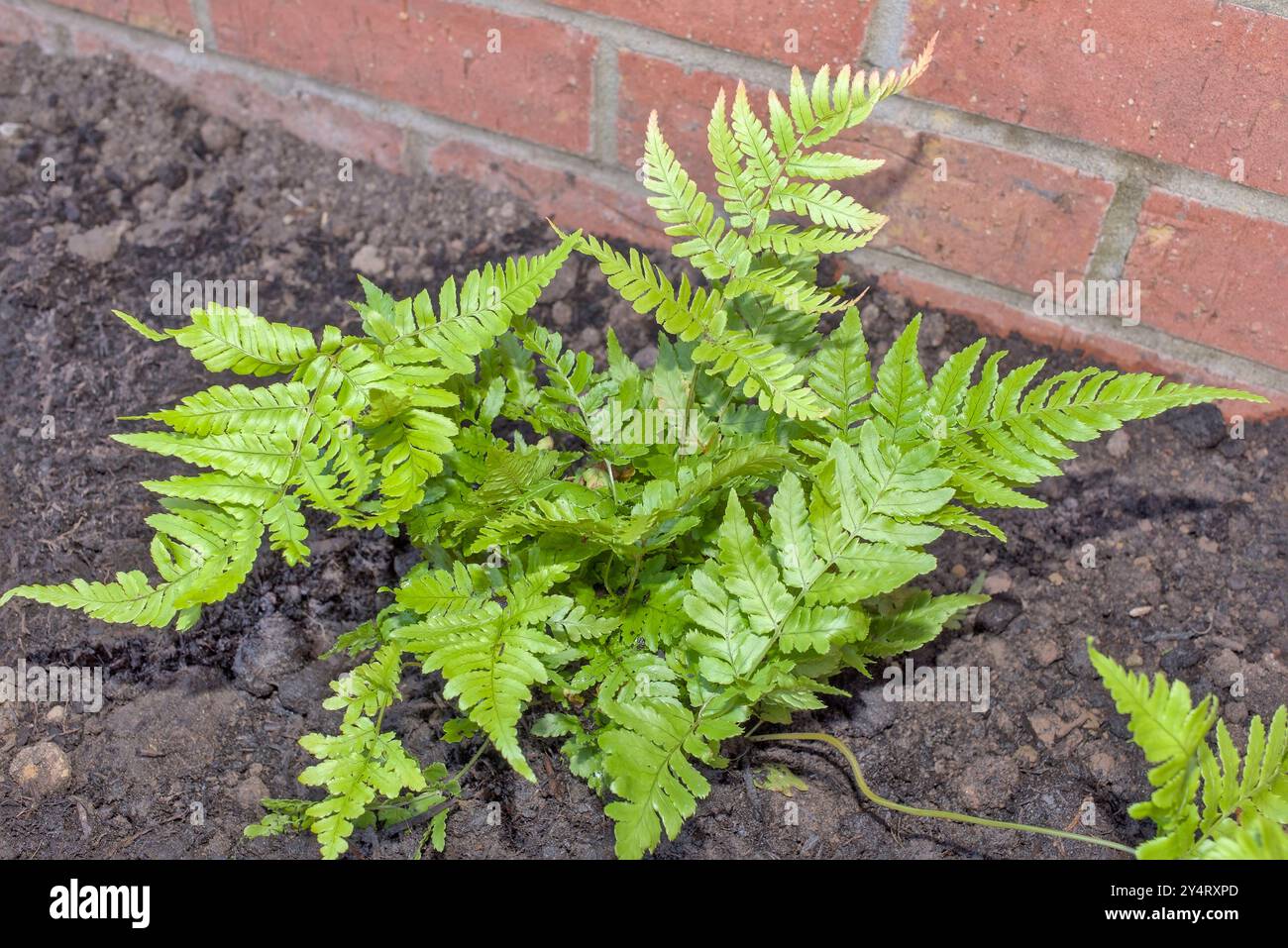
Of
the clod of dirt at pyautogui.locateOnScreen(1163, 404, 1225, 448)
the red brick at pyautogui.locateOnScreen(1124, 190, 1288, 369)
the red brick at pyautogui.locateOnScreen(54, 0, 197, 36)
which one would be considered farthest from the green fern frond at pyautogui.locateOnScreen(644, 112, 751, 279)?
the red brick at pyautogui.locateOnScreen(54, 0, 197, 36)

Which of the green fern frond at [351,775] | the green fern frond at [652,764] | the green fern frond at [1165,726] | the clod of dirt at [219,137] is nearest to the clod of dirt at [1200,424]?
the green fern frond at [1165,726]

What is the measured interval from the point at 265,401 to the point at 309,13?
5.40ft

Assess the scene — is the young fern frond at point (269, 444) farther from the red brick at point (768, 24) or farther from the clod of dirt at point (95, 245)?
the clod of dirt at point (95, 245)

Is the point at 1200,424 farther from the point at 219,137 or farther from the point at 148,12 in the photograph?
the point at 148,12

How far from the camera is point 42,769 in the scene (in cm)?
204

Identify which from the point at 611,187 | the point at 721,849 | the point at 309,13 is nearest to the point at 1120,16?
the point at 611,187

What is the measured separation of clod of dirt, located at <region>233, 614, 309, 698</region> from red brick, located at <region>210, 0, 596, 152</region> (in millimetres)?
1429

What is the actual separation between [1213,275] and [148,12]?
2.82m

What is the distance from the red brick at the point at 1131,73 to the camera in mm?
2271

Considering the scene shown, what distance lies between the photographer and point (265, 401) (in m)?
1.80

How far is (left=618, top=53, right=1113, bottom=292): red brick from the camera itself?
8.41ft

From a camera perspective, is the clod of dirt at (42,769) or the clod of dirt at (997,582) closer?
the clod of dirt at (42,769)

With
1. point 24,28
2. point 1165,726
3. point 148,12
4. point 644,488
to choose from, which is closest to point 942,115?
point 644,488
